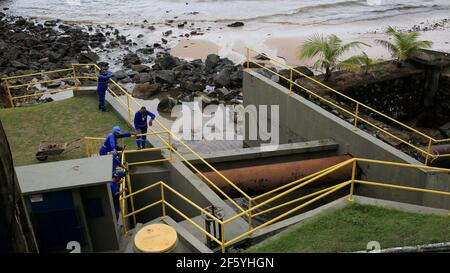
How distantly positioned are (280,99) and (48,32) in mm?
32672

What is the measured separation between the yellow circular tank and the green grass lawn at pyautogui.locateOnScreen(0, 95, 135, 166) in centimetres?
543

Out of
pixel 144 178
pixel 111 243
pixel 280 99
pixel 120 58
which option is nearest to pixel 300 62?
pixel 120 58

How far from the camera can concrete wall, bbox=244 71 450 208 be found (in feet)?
35.0

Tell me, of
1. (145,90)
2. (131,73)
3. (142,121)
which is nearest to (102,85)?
A: (142,121)

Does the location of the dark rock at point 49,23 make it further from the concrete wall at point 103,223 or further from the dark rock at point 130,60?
the concrete wall at point 103,223

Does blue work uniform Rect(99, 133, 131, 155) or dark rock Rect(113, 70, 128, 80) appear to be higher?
blue work uniform Rect(99, 133, 131, 155)

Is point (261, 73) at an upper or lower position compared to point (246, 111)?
upper

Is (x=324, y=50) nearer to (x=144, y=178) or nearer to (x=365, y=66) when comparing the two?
(x=365, y=66)

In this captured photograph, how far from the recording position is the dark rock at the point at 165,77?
2769cm

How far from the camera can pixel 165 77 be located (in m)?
27.8

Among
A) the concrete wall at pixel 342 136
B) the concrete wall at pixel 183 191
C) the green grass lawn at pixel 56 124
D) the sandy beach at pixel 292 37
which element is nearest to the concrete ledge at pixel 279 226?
the concrete wall at pixel 183 191

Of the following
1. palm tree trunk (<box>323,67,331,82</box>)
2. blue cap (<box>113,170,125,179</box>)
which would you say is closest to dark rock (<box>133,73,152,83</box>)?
palm tree trunk (<box>323,67,331,82</box>)

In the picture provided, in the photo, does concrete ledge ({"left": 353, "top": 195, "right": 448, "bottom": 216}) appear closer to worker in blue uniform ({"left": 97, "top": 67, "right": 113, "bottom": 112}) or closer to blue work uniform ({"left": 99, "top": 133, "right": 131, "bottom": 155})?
blue work uniform ({"left": 99, "top": 133, "right": 131, "bottom": 155})

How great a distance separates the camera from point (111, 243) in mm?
8867
